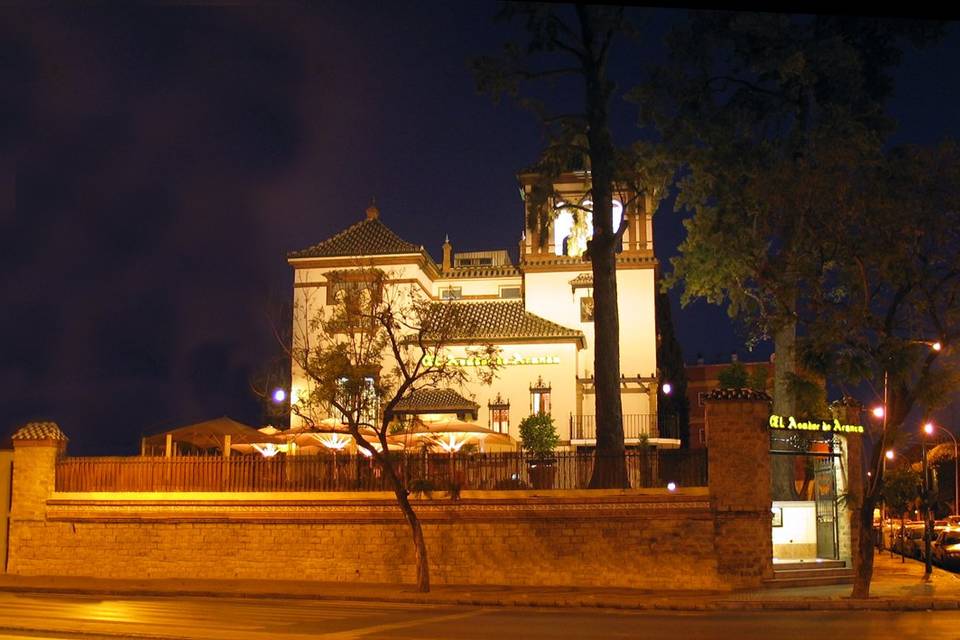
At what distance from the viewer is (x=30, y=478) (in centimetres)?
2583

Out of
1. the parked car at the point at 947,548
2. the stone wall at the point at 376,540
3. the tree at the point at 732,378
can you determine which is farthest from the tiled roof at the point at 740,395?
the tree at the point at 732,378

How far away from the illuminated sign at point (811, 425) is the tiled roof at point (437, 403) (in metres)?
16.0

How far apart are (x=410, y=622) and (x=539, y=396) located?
23.4m

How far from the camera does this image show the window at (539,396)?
→ 3862cm

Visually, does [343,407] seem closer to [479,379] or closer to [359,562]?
[359,562]

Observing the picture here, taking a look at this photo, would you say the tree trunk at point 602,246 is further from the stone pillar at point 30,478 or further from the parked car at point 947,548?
the stone pillar at point 30,478

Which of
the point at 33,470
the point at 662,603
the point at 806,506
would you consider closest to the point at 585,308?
the point at 806,506

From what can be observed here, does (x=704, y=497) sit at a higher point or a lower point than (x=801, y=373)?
lower

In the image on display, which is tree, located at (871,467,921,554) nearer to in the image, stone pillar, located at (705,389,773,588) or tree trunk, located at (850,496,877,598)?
stone pillar, located at (705,389,773,588)

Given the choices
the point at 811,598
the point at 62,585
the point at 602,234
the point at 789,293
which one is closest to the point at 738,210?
the point at 602,234

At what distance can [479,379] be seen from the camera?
39250 millimetres

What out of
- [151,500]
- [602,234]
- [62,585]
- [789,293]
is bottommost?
[62,585]

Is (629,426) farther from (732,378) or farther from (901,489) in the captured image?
(901,489)

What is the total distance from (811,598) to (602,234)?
10497 millimetres
